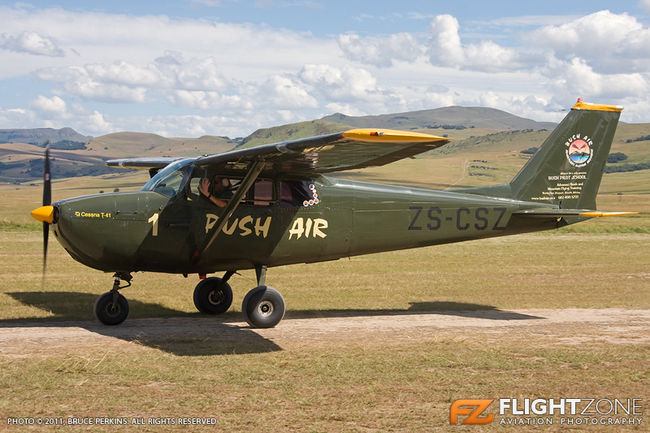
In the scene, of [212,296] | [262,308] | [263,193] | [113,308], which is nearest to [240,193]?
[263,193]

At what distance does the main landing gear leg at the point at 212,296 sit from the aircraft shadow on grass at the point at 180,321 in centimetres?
19

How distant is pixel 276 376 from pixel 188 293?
784 centimetres

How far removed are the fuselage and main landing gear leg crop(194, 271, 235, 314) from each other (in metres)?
1.60

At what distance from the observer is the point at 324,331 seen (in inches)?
453

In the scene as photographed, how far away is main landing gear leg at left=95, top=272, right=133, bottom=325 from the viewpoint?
11648 millimetres

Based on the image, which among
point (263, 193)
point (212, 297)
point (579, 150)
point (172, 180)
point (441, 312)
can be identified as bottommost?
point (441, 312)

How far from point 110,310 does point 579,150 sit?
32.1 ft

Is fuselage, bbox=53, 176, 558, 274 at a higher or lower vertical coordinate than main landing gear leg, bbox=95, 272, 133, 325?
higher

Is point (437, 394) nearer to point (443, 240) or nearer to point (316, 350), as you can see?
point (316, 350)

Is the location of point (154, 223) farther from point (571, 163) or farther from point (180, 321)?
point (571, 163)
